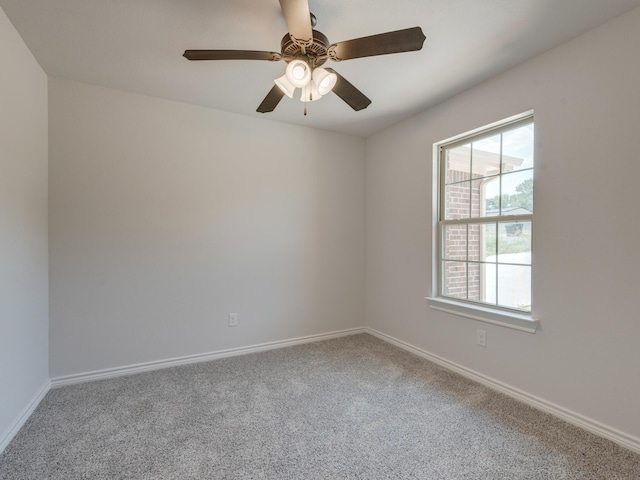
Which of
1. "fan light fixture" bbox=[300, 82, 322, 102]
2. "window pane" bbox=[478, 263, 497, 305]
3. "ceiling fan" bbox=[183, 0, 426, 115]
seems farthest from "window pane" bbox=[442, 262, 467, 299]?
"fan light fixture" bbox=[300, 82, 322, 102]

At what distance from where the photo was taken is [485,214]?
2.54 meters

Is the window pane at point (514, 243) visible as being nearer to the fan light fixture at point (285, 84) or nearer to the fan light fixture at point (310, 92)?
the fan light fixture at point (310, 92)

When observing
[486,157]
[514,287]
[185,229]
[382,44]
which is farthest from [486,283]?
[185,229]

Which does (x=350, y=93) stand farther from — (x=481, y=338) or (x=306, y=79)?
(x=481, y=338)

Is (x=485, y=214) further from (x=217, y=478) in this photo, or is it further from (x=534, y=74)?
(x=217, y=478)

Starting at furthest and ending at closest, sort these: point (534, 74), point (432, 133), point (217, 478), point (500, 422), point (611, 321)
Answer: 1. point (432, 133)
2. point (534, 74)
3. point (500, 422)
4. point (611, 321)
5. point (217, 478)

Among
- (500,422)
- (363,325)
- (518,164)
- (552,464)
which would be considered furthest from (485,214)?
(363,325)

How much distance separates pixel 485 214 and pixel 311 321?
2034 millimetres

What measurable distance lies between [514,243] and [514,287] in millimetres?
328

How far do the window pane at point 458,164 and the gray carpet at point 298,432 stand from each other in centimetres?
172

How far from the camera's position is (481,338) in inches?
96.3

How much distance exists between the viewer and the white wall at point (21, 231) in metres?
1.71

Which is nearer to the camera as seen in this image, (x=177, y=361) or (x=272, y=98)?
(x=272, y=98)

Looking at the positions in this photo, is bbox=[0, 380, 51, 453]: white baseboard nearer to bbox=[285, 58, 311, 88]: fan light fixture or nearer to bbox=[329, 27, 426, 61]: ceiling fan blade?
bbox=[285, 58, 311, 88]: fan light fixture
